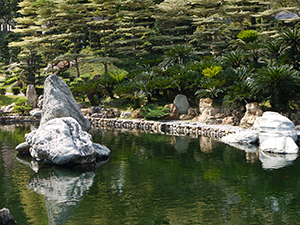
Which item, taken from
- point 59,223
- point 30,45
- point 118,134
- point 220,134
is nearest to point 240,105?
point 220,134

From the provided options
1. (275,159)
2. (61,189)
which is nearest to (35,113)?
(61,189)

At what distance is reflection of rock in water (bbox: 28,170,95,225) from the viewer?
25.5 ft

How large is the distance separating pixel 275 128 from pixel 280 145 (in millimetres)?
905

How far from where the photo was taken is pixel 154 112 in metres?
23.3

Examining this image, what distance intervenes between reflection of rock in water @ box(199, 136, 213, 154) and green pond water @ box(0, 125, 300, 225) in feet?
0.76

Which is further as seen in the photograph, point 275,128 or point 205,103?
point 205,103

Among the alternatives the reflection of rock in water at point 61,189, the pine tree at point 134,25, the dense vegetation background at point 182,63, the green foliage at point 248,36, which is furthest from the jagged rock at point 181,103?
the reflection of rock in water at point 61,189

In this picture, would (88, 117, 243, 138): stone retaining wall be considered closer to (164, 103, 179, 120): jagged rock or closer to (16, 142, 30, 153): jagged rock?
(164, 103, 179, 120): jagged rock

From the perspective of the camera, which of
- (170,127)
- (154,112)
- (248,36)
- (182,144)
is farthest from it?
(154,112)

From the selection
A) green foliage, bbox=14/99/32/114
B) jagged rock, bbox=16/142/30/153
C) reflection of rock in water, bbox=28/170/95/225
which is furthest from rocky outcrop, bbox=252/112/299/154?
green foliage, bbox=14/99/32/114

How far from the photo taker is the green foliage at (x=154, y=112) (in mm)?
23188

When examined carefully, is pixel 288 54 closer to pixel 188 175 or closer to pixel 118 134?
pixel 118 134

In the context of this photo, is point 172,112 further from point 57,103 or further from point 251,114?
point 57,103

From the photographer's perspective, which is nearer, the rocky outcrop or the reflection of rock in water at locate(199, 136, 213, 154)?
the rocky outcrop
